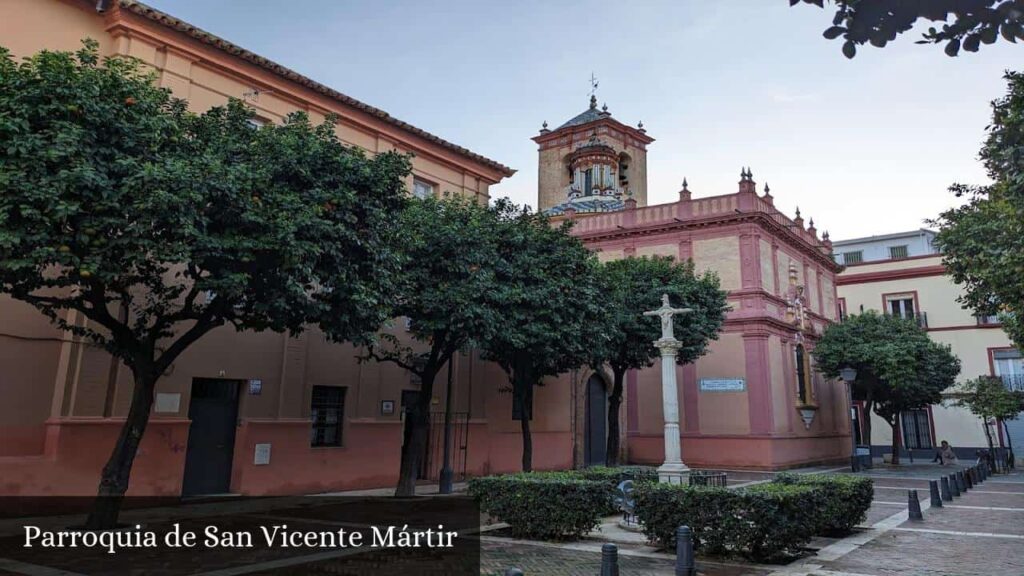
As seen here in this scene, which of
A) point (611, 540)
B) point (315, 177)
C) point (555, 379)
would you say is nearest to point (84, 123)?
point (315, 177)

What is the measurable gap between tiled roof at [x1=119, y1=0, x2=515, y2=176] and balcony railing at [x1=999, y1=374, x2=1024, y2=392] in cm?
3296

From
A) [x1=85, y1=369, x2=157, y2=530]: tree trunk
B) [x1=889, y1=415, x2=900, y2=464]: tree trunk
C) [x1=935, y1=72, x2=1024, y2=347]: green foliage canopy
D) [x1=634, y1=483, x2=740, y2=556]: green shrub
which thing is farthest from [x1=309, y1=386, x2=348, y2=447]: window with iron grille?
[x1=889, y1=415, x2=900, y2=464]: tree trunk

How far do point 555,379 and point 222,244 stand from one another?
16.7 metres

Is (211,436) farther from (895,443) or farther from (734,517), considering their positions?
(895,443)

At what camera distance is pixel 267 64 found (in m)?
17.1

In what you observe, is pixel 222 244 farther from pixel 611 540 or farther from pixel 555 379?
pixel 555 379

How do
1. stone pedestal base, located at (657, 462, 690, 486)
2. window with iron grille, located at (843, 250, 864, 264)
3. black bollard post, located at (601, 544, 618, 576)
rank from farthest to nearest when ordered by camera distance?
window with iron grille, located at (843, 250, 864, 264), stone pedestal base, located at (657, 462, 690, 486), black bollard post, located at (601, 544, 618, 576)

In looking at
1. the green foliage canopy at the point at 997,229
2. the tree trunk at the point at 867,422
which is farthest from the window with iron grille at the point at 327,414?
the tree trunk at the point at 867,422

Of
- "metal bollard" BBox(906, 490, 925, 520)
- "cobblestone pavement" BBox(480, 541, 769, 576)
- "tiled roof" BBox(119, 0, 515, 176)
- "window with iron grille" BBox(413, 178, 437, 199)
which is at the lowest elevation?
"cobblestone pavement" BBox(480, 541, 769, 576)

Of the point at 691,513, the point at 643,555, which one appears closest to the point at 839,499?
the point at 691,513

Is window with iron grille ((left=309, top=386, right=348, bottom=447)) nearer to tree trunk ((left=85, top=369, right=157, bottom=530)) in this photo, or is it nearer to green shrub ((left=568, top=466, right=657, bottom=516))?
tree trunk ((left=85, top=369, right=157, bottom=530))

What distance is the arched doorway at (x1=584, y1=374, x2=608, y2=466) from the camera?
27312 mm

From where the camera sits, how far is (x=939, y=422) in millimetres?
38812

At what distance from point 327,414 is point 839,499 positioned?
12611mm
